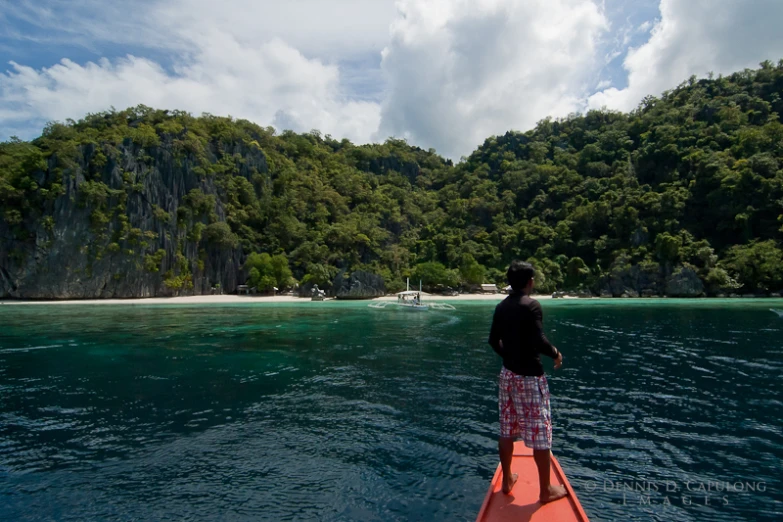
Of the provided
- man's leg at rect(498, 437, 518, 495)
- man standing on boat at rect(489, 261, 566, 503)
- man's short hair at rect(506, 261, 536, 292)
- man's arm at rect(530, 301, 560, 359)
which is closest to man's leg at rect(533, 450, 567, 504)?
man standing on boat at rect(489, 261, 566, 503)

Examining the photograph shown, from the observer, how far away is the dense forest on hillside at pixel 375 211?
55094 millimetres

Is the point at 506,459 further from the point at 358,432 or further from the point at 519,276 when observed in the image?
the point at 358,432

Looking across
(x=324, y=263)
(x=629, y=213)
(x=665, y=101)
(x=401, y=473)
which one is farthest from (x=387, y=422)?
(x=665, y=101)

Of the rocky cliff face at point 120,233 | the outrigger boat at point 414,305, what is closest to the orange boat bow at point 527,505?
the outrigger boat at point 414,305

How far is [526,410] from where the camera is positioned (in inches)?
194

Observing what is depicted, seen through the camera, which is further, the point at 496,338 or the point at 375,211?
the point at 375,211

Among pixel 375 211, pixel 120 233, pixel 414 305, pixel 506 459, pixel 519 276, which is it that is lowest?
pixel 506 459

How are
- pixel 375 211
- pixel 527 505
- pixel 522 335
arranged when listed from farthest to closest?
pixel 375 211, pixel 522 335, pixel 527 505

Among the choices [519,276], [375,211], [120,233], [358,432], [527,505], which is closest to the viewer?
[527,505]

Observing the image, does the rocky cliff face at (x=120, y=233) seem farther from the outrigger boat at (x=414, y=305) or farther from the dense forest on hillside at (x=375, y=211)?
the outrigger boat at (x=414, y=305)

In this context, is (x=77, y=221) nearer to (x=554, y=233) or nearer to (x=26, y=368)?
(x=26, y=368)

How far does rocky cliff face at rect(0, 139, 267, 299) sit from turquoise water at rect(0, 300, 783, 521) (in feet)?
138

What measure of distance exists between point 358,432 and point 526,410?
5160mm

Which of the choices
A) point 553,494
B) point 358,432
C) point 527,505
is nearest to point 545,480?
point 553,494
